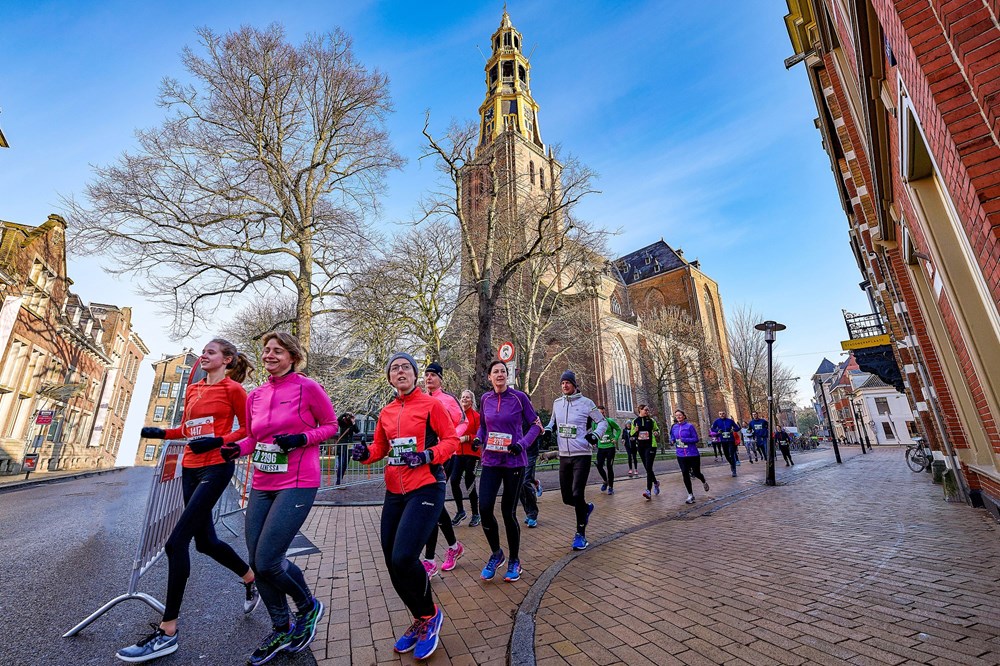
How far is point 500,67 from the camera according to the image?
45688mm

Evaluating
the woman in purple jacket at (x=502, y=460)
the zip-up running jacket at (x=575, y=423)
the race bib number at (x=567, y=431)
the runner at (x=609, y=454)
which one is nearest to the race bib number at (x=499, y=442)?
the woman in purple jacket at (x=502, y=460)

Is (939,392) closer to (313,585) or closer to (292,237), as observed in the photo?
(313,585)

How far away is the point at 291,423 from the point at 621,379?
114 ft

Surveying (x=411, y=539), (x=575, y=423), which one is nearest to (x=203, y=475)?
(x=411, y=539)

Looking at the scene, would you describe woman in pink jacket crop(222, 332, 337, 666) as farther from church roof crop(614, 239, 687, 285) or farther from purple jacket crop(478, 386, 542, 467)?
church roof crop(614, 239, 687, 285)

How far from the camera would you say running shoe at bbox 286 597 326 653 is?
2535mm

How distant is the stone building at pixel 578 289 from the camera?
18.4 metres

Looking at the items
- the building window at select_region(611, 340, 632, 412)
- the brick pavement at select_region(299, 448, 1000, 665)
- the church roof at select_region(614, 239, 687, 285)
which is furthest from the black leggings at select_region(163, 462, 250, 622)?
the church roof at select_region(614, 239, 687, 285)

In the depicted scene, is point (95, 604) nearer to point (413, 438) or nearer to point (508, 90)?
point (413, 438)

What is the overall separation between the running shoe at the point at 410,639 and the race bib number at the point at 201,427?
1973 mm

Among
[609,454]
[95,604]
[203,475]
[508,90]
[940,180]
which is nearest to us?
[203,475]

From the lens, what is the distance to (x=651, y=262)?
4950 centimetres

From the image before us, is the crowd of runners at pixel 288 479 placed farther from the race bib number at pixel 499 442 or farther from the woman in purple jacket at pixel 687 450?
the woman in purple jacket at pixel 687 450

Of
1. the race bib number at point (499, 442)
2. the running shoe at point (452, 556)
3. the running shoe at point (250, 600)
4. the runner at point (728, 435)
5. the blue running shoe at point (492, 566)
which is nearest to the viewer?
the running shoe at point (250, 600)
